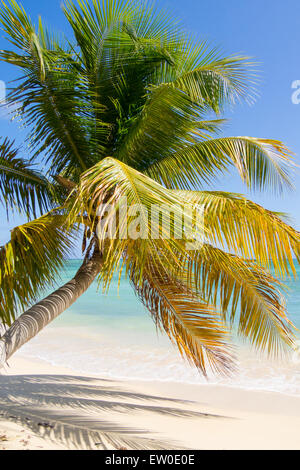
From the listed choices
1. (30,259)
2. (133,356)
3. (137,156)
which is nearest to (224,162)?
(137,156)

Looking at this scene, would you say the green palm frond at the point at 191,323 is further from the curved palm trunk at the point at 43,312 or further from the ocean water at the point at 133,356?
the curved palm trunk at the point at 43,312

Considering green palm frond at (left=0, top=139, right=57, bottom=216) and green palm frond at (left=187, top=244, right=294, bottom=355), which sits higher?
green palm frond at (left=0, top=139, right=57, bottom=216)

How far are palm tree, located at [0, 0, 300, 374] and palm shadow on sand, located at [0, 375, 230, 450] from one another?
3.70 ft

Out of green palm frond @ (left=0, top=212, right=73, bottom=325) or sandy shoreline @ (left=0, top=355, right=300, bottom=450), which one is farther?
sandy shoreline @ (left=0, top=355, right=300, bottom=450)

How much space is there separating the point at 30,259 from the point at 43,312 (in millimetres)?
555

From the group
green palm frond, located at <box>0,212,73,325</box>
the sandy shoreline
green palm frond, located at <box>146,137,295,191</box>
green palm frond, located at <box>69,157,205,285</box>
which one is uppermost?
green palm frond, located at <box>146,137,295,191</box>

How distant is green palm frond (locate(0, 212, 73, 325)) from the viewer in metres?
3.53

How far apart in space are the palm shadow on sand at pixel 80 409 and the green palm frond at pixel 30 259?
4.36ft

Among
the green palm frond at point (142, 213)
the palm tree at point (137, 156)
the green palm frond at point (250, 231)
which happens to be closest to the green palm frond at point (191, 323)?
the palm tree at point (137, 156)

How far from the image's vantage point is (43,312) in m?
3.64

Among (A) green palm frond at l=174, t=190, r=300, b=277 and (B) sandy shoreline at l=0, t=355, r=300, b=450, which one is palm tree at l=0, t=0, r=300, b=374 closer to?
(A) green palm frond at l=174, t=190, r=300, b=277

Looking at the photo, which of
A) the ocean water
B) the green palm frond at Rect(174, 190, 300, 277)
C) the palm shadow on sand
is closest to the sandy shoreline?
the palm shadow on sand

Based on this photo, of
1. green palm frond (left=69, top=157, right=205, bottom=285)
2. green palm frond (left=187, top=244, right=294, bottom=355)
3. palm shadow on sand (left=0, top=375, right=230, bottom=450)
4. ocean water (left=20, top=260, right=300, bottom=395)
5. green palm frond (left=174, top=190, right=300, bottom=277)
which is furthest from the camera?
ocean water (left=20, top=260, right=300, bottom=395)
